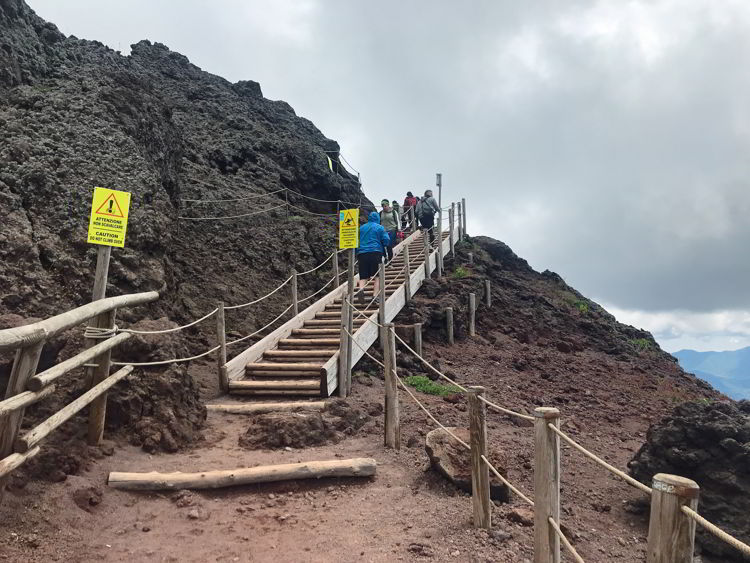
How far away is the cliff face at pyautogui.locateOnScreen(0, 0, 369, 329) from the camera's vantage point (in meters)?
5.30

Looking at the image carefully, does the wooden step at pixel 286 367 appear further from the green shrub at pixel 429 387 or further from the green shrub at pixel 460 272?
the green shrub at pixel 460 272

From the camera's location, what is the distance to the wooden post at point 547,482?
2.51 m

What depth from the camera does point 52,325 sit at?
312cm

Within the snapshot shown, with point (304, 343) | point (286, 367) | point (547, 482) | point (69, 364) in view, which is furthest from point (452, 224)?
point (547, 482)

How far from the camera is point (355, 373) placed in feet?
27.8

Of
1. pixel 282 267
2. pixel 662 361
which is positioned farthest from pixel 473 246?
pixel 282 267

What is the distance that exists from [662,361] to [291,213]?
13342mm

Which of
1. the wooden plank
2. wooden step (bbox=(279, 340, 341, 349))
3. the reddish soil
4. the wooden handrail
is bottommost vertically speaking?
the reddish soil

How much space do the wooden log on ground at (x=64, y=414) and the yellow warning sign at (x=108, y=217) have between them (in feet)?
3.96

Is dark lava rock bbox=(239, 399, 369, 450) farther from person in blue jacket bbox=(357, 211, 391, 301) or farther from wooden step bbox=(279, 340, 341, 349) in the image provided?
person in blue jacket bbox=(357, 211, 391, 301)

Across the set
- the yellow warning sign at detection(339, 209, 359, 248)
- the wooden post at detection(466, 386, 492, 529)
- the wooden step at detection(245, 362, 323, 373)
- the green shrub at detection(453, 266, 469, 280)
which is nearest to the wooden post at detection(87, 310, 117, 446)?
the wooden post at detection(466, 386, 492, 529)

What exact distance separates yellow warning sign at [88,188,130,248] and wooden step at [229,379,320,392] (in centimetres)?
324

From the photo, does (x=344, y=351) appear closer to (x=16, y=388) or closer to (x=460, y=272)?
(x=16, y=388)

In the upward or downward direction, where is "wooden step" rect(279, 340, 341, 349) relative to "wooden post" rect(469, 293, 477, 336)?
downward
